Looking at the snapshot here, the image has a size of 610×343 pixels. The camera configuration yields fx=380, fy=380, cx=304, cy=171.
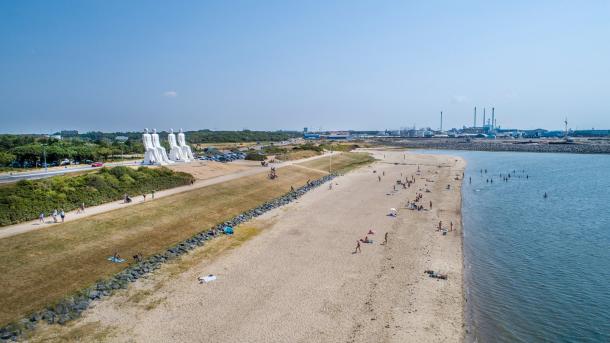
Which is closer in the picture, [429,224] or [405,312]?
[405,312]

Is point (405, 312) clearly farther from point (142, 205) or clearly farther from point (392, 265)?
point (142, 205)

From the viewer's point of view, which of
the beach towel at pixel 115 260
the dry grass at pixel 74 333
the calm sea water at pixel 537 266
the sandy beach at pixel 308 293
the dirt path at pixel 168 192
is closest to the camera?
the dry grass at pixel 74 333

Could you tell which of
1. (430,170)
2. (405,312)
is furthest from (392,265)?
(430,170)

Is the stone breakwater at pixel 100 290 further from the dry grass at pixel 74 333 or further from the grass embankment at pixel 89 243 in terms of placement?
the grass embankment at pixel 89 243

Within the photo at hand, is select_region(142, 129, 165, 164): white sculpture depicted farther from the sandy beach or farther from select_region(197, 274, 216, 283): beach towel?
select_region(197, 274, 216, 283): beach towel

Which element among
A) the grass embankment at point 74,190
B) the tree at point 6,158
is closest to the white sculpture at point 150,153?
the grass embankment at point 74,190

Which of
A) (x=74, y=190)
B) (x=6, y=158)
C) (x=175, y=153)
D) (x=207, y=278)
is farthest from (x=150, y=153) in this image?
(x=207, y=278)
